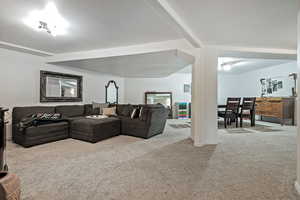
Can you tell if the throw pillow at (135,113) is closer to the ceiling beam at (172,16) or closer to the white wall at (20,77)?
the ceiling beam at (172,16)

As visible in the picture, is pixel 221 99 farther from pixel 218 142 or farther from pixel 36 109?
pixel 36 109

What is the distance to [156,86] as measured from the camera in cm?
786

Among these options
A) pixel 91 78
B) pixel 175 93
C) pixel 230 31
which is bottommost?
pixel 175 93

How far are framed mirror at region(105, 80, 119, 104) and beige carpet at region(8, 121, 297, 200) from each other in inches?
141

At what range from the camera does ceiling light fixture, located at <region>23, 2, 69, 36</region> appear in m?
2.00

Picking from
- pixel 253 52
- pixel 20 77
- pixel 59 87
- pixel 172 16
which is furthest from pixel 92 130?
pixel 253 52

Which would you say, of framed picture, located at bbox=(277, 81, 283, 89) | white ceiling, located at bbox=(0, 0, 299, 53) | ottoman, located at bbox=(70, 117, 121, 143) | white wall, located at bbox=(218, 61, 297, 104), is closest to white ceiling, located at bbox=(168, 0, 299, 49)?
white ceiling, located at bbox=(0, 0, 299, 53)

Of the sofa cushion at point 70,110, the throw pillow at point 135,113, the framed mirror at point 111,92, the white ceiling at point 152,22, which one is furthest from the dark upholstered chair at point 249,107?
the sofa cushion at point 70,110

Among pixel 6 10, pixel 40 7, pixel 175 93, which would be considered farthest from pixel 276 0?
pixel 175 93

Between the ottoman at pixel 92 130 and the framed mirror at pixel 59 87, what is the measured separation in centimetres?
138

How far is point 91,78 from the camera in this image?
579 centimetres

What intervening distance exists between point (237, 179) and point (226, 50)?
8.52 ft

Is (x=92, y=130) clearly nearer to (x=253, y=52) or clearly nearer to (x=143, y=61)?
(x=143, y=61)

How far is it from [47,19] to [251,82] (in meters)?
8.24
